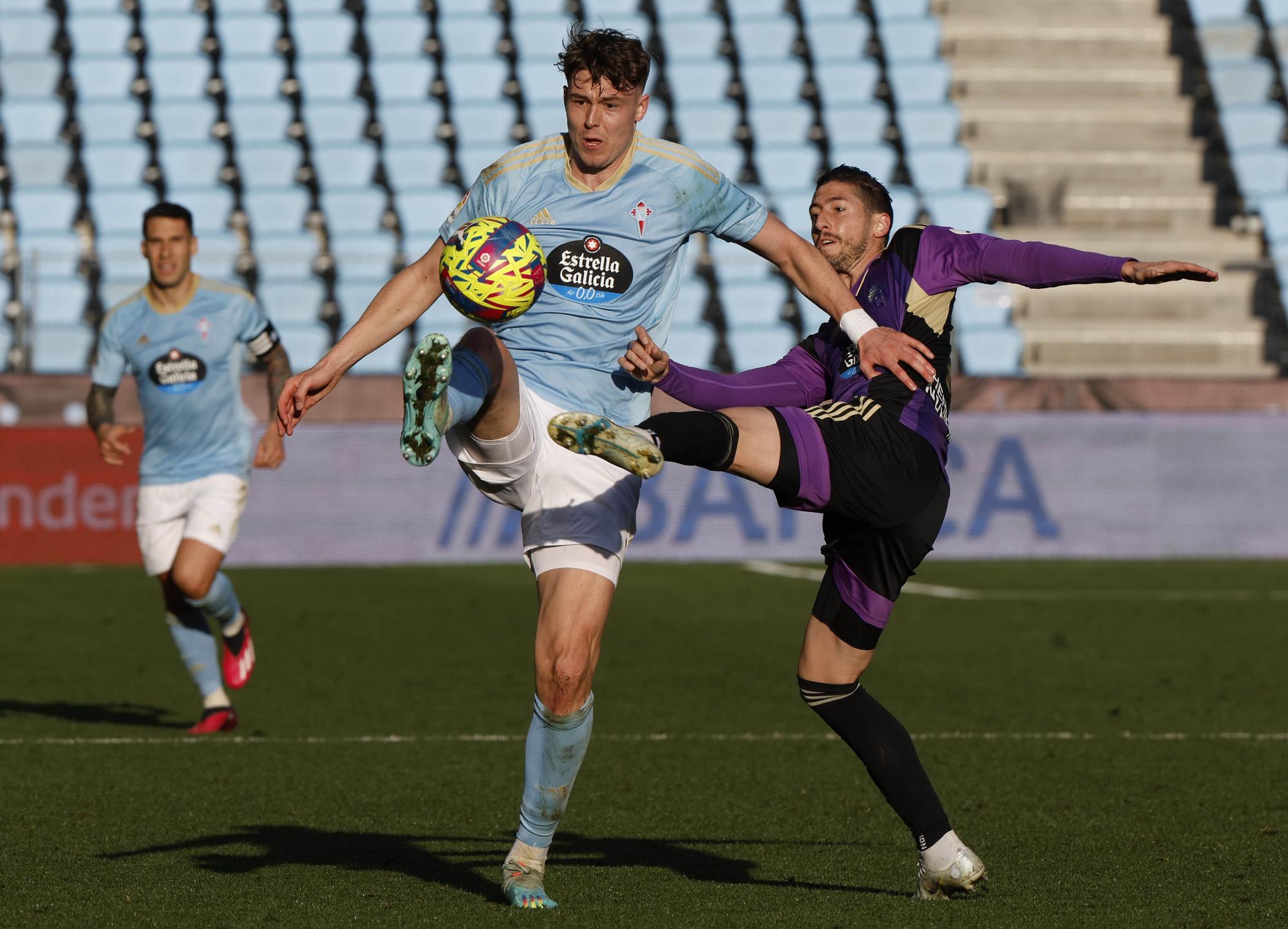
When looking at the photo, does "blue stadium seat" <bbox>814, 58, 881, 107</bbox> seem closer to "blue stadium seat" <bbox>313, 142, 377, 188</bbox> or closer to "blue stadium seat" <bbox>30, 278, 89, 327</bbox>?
"blue stadium seat" <bbox>313, 142, 377, 188</bbox>

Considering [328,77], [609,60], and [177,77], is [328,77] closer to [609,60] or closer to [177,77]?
[177,77]

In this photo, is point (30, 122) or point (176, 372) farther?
point (30, 122)

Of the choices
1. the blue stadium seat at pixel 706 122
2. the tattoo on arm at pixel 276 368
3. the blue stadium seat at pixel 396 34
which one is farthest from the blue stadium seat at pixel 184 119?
the tattoo on arm at pixel 276 368

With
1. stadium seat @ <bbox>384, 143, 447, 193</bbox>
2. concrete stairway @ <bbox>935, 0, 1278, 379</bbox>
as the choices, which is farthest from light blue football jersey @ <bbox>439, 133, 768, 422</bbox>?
stadium seat @ <bbox>384, 143, 447, 193</bbox>

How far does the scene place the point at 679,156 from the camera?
500 centimetres

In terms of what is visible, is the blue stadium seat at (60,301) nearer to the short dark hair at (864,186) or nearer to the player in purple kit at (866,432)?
the player in purple kit at (866,432)

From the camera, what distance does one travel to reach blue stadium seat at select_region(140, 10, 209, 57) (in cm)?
2073

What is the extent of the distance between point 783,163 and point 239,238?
6.05m

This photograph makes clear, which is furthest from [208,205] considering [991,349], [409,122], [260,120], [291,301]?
[991,349]

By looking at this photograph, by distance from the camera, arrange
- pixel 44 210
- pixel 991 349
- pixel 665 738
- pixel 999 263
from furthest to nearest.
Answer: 1. pixel 44 210
2. pixel 991 349
3. pixel 665 738
4. pixel 999 263

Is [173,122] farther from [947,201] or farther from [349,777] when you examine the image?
Result: [349,777]

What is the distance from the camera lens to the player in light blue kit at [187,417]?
27.1ft

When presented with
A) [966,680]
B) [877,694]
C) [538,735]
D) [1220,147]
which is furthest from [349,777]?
[1220,147]

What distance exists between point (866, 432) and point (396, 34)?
57.4ft
